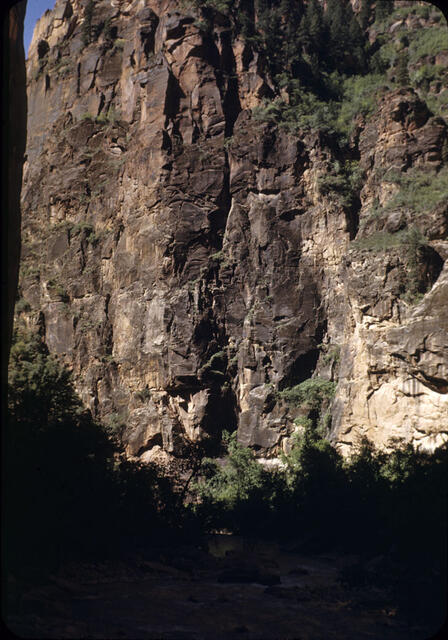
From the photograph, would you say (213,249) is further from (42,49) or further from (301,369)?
(42,49)

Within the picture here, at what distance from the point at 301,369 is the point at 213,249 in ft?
46.3

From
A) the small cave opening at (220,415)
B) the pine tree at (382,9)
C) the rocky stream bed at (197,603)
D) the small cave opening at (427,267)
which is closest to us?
the rocky stream bed at (197,603)

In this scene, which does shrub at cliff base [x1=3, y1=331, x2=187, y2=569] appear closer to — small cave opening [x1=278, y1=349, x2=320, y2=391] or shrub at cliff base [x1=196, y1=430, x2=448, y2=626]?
shrub at cliff base [x1=196, y1=430, x2=448, y2=626]

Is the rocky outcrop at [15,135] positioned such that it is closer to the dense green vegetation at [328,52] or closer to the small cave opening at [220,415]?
the small cave opening at [220,415]

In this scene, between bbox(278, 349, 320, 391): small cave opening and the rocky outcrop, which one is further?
bbox(278, 349, 320, 391): small cave opening

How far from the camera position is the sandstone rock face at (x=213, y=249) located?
1633 inches

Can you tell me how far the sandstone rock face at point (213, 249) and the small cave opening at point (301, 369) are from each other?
167 millimetres

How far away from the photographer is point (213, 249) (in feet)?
176

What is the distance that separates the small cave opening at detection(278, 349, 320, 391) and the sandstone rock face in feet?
0.55

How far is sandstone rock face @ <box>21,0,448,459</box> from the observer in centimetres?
4147

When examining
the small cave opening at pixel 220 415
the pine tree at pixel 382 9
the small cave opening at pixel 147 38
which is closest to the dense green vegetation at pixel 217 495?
the small cave opening at pixel 220 415

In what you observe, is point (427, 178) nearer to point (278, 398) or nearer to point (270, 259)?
point (270, 259)

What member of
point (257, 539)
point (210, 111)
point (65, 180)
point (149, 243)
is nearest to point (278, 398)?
point (257, 539)

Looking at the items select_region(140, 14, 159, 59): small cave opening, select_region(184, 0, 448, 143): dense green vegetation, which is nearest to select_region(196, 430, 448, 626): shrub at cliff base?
select_region(184, 0, 448, 143): dense green vegetation
